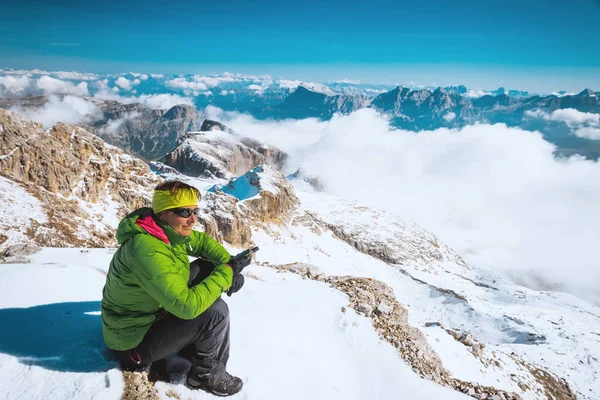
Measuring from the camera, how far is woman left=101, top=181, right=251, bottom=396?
4062 millimetres

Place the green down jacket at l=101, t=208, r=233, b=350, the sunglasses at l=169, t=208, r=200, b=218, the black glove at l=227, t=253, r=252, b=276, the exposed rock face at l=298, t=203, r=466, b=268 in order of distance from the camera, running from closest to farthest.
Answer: the green down jacket at l=101, t=208, r=233, b=350, the sunglasses at l=169, t=208, r=200, b=218, the black glove at l=227, t=253, r=252, b=276, the exposed rock face at l=298, t=203, r=466, b=268

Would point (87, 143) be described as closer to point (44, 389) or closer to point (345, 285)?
point (345, 285)

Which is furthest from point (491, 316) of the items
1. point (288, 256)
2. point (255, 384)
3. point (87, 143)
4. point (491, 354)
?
point (87, 143)

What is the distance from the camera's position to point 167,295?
4043 mm

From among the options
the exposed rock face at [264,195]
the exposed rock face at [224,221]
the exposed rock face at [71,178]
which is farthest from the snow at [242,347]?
the exposed rock face at [264,195]

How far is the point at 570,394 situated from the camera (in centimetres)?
2044

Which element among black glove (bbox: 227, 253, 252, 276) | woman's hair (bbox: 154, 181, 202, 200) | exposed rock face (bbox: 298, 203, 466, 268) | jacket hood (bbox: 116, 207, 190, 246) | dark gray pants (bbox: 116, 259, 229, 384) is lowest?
exposed rock face (bbox: 298, 203, 466, 268)

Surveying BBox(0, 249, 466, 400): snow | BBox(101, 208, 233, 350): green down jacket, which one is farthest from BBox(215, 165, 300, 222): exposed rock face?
BBox(101, 208, 233, 350): green down jacket

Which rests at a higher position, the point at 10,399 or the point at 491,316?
the point at 10,399

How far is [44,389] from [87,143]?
5398 cm

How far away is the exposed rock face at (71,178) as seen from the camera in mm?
27266

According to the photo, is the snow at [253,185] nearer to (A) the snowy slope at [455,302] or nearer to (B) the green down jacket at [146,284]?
(A) the snowy slope at [455,302]

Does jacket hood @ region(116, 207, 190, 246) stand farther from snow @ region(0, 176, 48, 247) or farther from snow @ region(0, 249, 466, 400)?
snow @ region(0, 176, 48, 247)

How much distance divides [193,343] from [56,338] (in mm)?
2727
